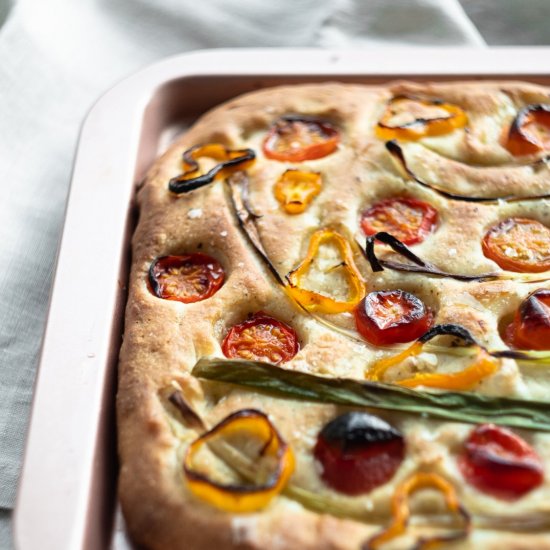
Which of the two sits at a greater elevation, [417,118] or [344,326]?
[417,118]

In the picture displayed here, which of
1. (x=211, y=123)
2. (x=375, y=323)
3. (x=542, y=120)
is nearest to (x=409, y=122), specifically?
(x=542, y=120)

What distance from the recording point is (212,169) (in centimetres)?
348

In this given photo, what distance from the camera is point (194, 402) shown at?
279 centimetres

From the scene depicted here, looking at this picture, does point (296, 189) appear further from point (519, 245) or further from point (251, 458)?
point (251, 458)

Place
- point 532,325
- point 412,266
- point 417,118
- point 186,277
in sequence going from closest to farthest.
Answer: point 532,325 < point 412,266 < point 186,277 < point 417,118

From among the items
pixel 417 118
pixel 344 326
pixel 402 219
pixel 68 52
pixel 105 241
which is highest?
pixel 417 118

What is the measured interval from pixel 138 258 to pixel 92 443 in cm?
83

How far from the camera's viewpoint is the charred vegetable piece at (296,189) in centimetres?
332

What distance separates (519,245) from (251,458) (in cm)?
130

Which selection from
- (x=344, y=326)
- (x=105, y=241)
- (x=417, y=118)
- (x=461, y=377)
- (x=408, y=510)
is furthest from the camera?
(x=417, y=118)

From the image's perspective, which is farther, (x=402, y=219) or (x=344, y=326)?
(x=402, y=219)

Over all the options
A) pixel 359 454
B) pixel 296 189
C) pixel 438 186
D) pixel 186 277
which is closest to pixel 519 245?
pixel 438 186

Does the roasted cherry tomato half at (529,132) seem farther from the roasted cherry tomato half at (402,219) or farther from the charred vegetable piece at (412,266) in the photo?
the charred vegetable piece at (412,266)

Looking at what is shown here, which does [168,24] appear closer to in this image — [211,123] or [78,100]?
[78,100]
